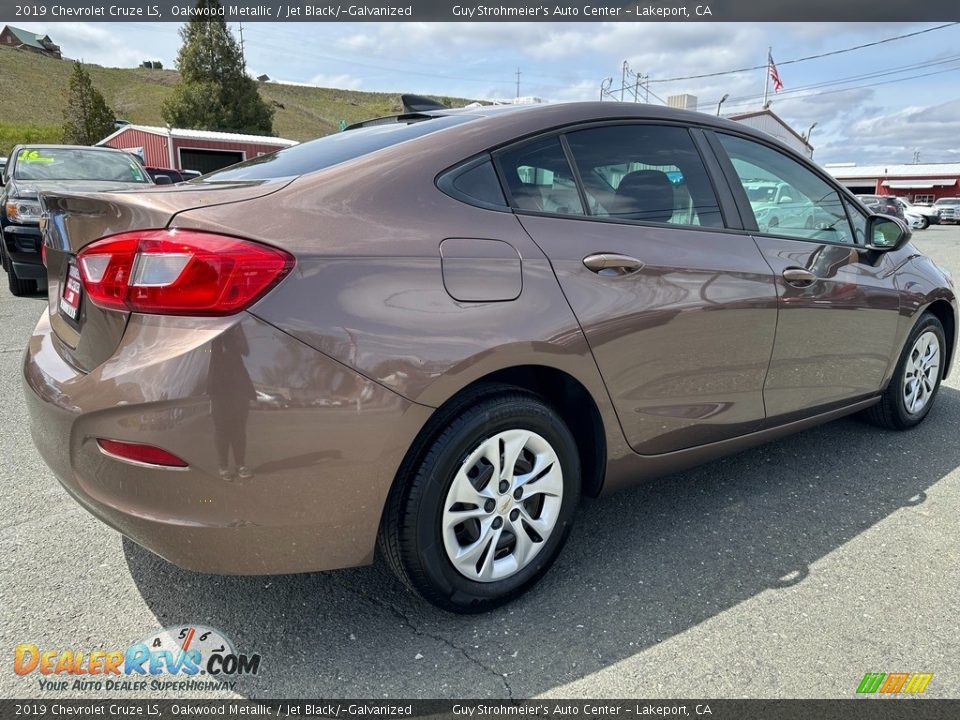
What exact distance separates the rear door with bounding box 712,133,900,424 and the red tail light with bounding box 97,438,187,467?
2290mm

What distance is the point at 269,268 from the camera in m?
1.70

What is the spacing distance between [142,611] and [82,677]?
284 mm

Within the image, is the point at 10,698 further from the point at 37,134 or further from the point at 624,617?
the point at 37,134

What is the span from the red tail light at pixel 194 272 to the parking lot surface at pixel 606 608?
1060 mm

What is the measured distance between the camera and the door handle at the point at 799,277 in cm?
287

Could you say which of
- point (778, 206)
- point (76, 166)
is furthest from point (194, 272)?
point (76, 166)

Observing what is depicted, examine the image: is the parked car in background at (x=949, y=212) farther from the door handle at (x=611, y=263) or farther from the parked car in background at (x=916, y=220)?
the door handle at (x=611, y=263)

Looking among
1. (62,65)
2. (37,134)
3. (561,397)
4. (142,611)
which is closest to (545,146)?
(561,397)

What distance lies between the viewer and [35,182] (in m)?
7.69

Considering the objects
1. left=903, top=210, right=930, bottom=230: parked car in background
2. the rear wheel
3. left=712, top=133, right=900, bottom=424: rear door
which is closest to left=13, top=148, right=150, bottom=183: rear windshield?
the rear wheel

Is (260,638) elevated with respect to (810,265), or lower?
lower

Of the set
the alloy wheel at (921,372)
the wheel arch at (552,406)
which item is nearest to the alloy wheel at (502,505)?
the wheel arch at (552,406)

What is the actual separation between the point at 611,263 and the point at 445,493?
943 millimetres

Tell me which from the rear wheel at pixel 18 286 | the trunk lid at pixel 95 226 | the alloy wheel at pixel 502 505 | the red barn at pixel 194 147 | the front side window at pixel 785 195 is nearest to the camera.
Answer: the trunk lid at pixel 95 226
